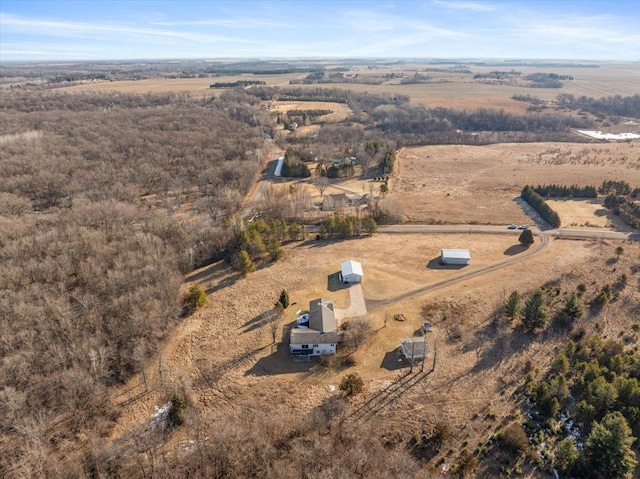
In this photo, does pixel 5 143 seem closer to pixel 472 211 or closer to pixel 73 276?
pixel 73 276

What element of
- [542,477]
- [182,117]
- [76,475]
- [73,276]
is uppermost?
[182,117]

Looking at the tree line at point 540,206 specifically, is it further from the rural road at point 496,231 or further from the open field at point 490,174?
the open field at point 490,174

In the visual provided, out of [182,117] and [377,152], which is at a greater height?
[182,117]

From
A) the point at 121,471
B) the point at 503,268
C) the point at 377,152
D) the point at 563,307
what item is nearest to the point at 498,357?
the point at 563,307

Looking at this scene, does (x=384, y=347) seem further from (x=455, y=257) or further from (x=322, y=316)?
(x=455, y=257)

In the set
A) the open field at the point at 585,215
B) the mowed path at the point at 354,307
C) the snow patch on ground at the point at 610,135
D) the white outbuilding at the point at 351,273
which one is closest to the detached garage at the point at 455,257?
the white outbuilding at the point at 351,273

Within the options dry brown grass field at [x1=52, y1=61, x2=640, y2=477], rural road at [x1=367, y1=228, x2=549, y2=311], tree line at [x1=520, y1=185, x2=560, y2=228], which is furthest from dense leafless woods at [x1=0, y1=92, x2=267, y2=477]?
tree line at [x1=520, y1=185, x2=560, y2=228]
